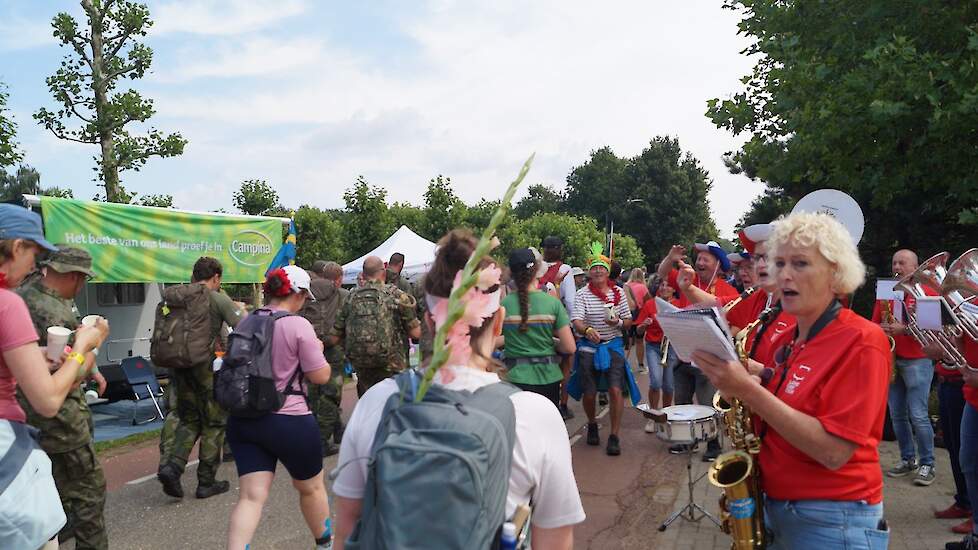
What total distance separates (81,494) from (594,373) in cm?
508

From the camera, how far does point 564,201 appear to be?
78562 millimetres

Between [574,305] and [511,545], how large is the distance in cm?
610

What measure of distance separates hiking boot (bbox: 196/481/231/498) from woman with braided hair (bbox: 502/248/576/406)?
2.82 meters

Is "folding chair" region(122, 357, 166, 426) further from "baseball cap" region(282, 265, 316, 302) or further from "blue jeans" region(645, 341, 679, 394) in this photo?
"blue jeans" region(645, 341, 679, 394)

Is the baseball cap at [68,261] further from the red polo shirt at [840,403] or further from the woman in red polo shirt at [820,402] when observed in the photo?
the red polo shirt at [840,403]

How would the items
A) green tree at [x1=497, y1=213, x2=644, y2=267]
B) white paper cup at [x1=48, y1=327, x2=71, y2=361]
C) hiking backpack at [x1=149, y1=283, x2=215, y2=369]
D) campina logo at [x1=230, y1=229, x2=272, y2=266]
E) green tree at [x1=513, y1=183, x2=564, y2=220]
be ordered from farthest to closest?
green tree at [x1=513, y1=183, x2=564, y2=220]
green tree at [x1=497, y1=213, x2=644, y2=267]
campina logo at [x1=230, y1=229, x2=272, y2=266]
hiking backpack at [x1=149, y1=283, x2=215, y2=369]
white paper cup at [x1=48, y1=327, x2=71, y2=361]

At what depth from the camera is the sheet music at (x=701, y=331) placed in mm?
2125

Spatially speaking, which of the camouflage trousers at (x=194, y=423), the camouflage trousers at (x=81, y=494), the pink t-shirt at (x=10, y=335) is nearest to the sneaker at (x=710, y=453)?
the camouflage trousers at (x=194, y=423)

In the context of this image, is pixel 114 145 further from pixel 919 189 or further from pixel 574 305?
pixel 919 189

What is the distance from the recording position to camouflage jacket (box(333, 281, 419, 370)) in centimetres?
696

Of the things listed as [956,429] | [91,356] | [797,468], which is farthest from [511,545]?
[956,429]

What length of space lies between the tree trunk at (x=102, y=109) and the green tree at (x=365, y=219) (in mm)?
15185

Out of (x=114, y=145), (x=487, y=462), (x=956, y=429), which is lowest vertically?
(x=956, y=429)

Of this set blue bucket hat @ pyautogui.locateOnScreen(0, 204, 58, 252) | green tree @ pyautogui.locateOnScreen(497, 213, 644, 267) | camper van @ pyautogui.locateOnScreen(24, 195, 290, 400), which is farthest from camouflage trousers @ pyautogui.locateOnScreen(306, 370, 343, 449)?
green tree @ pyautogui.locateOnScreen(497, 213, 644, 267)
